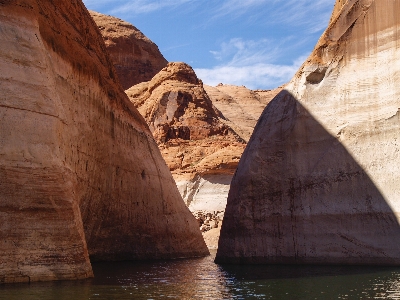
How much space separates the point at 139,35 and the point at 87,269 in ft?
227

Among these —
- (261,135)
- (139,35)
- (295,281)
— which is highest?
(139,35)

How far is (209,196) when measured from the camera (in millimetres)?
49656

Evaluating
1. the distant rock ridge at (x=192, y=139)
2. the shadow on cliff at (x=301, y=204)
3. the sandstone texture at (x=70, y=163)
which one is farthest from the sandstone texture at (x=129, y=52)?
the shadow on cliff at (x=301, y=204)

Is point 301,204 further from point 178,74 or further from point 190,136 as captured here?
point 178,74

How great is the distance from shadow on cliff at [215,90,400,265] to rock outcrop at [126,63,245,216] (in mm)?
26775

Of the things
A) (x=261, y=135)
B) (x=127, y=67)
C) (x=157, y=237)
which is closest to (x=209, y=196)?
(x=157, y=237)

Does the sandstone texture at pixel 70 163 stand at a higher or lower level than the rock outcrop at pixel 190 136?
lower

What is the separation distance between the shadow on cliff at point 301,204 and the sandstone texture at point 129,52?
184ft

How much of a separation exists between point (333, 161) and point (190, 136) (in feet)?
123

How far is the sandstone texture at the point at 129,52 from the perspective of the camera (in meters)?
77.3

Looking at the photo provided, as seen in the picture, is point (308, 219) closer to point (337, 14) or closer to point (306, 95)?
point (306, 95)

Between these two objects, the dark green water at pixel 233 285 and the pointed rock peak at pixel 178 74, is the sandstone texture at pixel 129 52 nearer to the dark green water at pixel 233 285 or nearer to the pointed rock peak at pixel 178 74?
the pointed rock peak at pixel 178 74

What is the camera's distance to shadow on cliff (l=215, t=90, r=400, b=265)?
59.5 feet

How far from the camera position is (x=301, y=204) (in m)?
19.8
